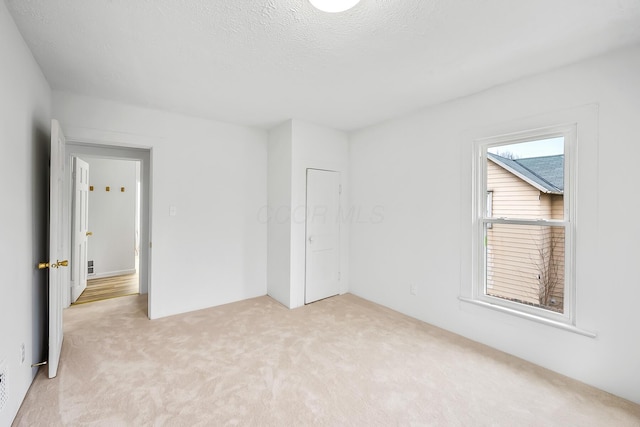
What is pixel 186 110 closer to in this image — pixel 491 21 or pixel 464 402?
pixel 491 21

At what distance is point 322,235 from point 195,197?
1674 millimetres

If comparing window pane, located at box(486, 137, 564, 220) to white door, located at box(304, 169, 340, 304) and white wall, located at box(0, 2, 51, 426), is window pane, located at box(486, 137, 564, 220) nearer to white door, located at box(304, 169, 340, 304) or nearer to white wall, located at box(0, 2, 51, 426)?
white door, located at box(304, 169, 340, 304)

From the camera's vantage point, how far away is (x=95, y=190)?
4.82m

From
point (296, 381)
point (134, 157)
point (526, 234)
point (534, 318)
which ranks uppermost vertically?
point (134, 157)

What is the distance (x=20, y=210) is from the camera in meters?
1.77

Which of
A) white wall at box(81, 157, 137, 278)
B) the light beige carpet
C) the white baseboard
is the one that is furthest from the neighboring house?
the white baseboard

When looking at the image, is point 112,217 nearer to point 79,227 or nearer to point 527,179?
point 79,227

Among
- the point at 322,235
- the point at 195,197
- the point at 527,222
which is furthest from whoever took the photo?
the point at 322,235

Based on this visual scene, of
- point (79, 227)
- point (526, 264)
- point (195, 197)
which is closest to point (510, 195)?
point (526, 264)

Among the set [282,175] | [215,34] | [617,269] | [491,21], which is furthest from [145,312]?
A: [617,269]

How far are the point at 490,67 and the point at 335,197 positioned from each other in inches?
89.4

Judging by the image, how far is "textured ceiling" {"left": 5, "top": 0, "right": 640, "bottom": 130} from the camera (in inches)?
60.9

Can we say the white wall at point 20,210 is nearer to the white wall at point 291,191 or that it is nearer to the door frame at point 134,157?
the door frame at point 134,157

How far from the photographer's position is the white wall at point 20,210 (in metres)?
1.54
